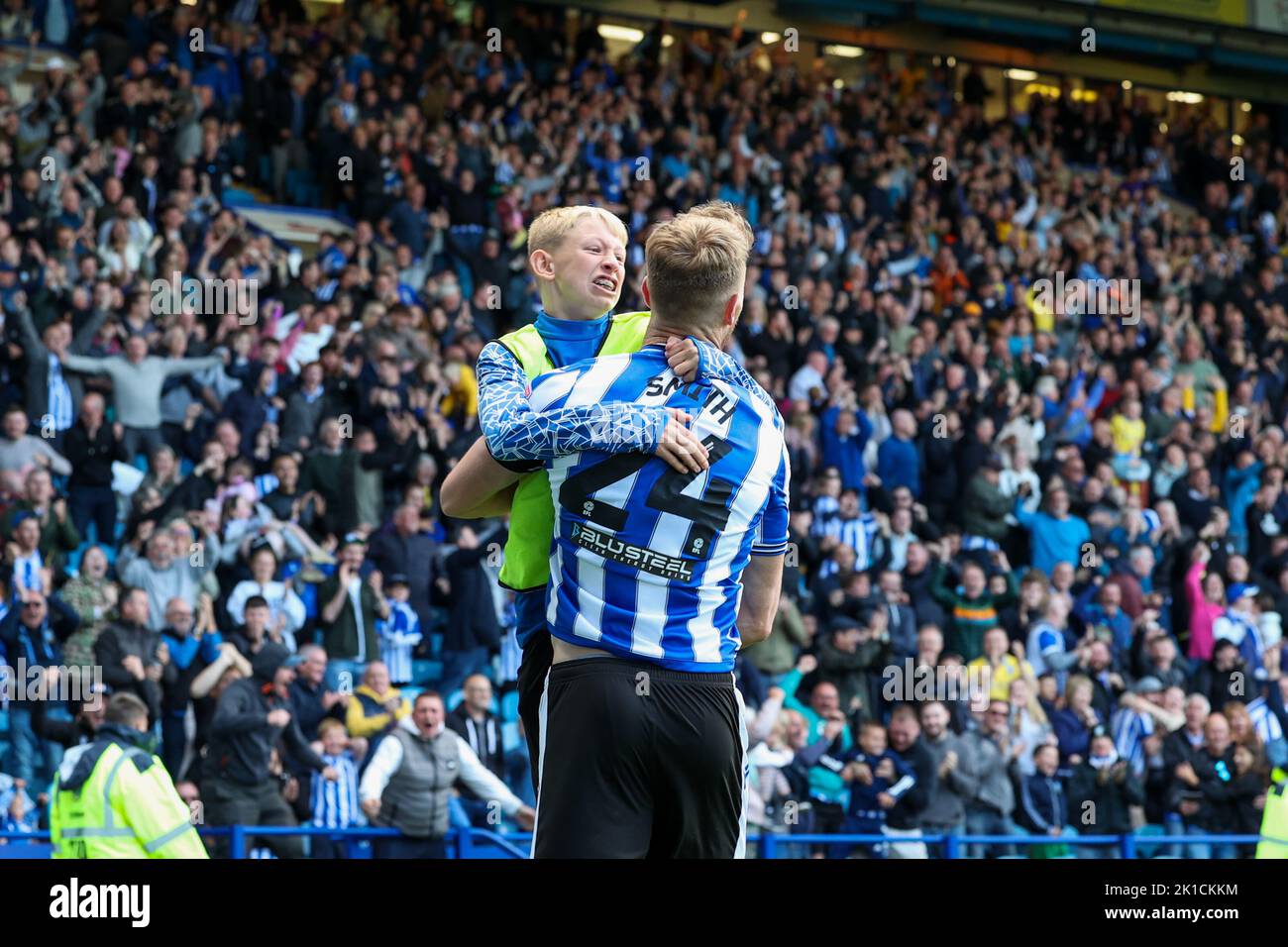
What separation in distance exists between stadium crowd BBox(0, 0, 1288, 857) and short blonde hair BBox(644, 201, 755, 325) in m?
6.29

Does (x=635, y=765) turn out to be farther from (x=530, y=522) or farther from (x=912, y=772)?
(x=912, y=772)

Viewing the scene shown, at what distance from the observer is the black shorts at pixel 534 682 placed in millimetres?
3924

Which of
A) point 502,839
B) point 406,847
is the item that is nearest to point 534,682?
point 502,839

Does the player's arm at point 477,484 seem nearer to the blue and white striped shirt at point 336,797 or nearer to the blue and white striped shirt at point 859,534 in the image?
the blue and white striped shirt at point 336,797

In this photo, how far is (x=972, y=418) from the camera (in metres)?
15.0

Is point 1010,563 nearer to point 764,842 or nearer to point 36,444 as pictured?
point 764,842

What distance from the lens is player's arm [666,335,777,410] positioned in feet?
12.1

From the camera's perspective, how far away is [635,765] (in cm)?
358

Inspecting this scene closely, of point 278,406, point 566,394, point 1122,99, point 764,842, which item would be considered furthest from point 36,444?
point 1122,99

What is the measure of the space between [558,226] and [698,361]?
2.16ft

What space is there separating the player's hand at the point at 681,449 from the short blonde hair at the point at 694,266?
26 cm

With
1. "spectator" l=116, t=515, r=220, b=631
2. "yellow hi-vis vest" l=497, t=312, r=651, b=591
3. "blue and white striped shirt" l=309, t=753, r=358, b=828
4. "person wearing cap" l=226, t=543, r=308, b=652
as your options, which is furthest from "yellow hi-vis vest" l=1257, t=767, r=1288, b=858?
"spectator" l=116, t=515, r=220, b=631
